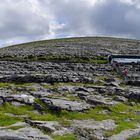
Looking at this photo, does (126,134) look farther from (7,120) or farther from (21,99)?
(21,99)

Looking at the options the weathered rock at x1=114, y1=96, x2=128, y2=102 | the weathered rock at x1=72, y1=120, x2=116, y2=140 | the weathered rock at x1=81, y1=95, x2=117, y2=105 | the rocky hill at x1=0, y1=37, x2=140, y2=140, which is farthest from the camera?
the weathered rock at x1=114, y1=96, x2=128, y2=102

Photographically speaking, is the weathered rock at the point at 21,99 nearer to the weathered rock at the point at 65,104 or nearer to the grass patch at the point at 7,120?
the weathered rock at the point at 65,104

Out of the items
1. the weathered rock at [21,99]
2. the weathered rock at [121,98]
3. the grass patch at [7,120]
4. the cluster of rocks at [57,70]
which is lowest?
the grass patch at [7,120]

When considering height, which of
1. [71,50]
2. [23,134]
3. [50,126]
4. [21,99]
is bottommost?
[23,134]

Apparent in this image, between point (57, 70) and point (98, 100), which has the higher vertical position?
point (57, 70)

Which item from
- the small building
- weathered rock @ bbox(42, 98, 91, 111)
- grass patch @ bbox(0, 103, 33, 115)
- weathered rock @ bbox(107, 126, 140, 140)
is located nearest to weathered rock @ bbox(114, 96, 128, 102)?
weathered rock @ bbox(42, 98, 91, 111)

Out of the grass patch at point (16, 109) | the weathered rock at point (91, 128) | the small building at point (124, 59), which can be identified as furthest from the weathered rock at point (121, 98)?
the small building at point (124, 59)

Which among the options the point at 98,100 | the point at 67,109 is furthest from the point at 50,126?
the point at 98,100

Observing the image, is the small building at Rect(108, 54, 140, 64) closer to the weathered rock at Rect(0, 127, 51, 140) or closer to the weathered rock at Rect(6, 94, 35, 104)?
the weathered rock at Rect(6, 94, 35, 104)

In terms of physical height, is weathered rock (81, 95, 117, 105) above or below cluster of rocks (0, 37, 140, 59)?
below

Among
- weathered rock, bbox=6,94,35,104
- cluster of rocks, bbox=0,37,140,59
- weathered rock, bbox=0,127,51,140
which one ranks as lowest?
weathered rock, bbox=0,127,51,140

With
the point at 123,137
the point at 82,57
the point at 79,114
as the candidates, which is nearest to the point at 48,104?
the point at 79,114

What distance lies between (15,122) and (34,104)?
5527 millimetres

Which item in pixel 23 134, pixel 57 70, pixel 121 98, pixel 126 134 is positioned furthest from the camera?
pixel 57 70
